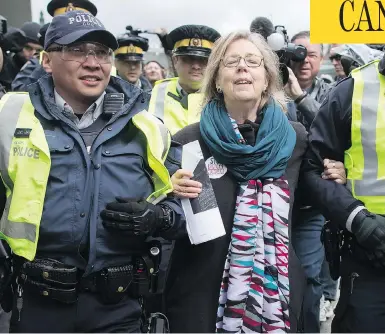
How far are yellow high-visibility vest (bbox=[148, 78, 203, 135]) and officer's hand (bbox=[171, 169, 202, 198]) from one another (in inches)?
49.3

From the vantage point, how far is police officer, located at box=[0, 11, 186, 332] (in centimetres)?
232

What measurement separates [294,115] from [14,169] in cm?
204

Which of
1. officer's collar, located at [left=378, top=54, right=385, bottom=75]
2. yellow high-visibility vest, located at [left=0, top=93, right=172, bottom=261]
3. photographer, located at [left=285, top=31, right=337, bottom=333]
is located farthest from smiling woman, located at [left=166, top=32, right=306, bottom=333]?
photographer, located at [left=285, top=31, right=337, bottom=333]

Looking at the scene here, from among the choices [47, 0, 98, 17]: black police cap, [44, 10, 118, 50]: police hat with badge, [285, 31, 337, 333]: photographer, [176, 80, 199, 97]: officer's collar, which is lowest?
[285, 31, 337, 333]: photographer

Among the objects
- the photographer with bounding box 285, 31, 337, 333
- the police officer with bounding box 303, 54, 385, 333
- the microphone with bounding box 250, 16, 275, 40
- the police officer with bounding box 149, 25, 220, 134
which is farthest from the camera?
the microphone with bounding box 250, 16, 275, 40

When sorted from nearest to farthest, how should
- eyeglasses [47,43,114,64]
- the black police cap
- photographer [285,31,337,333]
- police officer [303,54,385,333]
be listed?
eyeglasses [47,43,114,64]
police officer [303,54,385,333]
photographer [285,31,337,333]
the black police cap

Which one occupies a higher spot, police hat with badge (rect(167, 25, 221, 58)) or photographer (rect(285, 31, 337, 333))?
police hat with badge (rect(167, 25, 221, 58))

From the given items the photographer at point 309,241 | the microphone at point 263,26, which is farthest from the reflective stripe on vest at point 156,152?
the microphone at point 263,26

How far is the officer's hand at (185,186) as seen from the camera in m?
Result: 2.60

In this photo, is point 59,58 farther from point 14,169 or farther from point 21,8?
point 21,8

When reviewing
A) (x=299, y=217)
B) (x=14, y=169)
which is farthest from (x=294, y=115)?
(x=14, y=169)

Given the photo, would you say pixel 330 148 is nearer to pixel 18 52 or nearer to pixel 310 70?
pixel 310 70

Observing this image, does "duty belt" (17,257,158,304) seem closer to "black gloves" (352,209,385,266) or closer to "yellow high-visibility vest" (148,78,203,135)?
"black gloves" (352,209,385,266)

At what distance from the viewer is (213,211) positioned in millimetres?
2621
